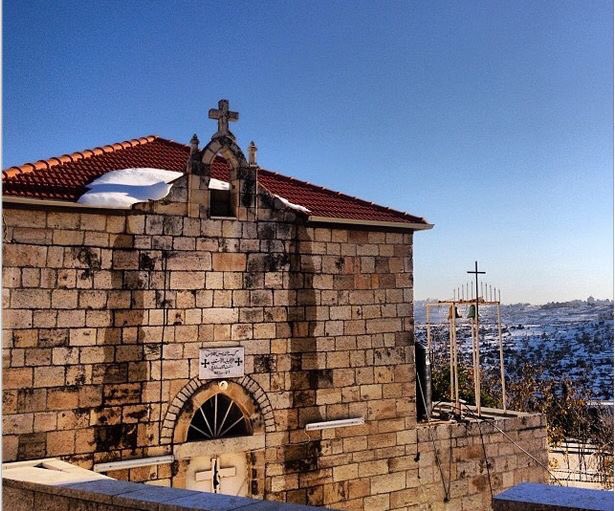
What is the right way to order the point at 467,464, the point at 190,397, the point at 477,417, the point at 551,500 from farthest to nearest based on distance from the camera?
the point at 477,417
the point at 467,464
the point at 190,397
the point at 551,500

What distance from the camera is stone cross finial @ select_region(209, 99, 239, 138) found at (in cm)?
721

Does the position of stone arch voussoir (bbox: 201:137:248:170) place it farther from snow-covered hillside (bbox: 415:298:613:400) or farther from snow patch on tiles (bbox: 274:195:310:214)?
snow-covered hillside (bbox: 415:298:613:400)

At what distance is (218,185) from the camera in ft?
23.9

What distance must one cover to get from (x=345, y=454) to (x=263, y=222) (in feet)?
9.85

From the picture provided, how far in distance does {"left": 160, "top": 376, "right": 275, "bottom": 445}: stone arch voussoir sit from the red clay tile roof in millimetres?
2187

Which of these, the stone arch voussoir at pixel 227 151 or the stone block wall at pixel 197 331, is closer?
the stone block wall at pixel 197 331

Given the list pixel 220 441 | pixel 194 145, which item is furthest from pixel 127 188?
pixel 220 441

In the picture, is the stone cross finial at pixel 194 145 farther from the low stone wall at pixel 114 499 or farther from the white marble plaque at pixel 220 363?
the low stone wall at pixel 114 499

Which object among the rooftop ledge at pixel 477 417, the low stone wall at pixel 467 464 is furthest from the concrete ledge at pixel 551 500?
the rooftop ledge at pixel 477 417

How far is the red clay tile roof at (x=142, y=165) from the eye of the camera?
633 centimetres

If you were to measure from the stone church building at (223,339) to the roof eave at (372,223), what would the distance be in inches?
1.1

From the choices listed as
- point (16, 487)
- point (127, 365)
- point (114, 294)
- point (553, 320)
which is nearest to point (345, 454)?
point (127, 365)

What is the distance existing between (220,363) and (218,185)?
2.08 m

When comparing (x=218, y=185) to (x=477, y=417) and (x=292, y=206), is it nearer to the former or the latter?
(x=292, y=206)
